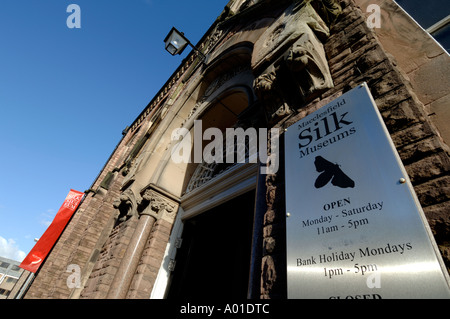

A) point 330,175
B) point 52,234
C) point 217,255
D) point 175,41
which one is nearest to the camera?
point 330,175

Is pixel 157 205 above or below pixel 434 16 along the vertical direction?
below

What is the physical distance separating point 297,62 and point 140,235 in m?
3.30

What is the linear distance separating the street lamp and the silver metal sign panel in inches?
215

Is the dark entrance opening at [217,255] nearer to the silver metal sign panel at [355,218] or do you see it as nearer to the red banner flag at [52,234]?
the silver metal sign panel at [355,218]

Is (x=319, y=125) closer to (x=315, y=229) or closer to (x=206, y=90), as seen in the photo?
(x=315, y=229)

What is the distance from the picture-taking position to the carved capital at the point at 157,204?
389cm

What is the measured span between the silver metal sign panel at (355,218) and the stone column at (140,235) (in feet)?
9.63

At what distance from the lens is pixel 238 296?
2418 millimetres

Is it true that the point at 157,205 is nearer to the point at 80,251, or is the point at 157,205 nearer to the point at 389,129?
the point at 80,251

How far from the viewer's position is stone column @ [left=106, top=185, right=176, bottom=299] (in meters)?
3.12

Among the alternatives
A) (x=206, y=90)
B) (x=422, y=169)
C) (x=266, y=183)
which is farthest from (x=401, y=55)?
(x=206, y=90)

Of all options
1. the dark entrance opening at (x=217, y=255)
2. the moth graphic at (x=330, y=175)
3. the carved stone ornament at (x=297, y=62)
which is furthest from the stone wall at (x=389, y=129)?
the dark entrance opening at (x=217, y=255)

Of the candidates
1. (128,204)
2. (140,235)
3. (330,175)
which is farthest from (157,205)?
(330,175)

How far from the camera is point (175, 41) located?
19.4 ft
